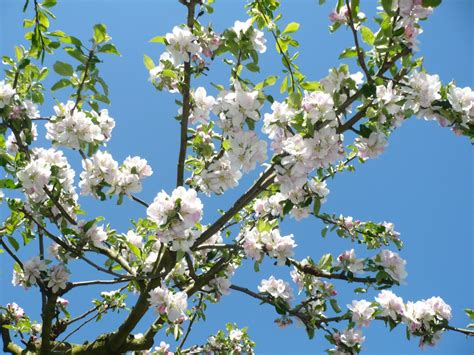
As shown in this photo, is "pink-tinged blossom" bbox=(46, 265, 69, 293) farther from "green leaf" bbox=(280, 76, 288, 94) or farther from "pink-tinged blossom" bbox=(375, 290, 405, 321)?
"pink-tinged blossom" bbox=(375, 290, 405, 321)

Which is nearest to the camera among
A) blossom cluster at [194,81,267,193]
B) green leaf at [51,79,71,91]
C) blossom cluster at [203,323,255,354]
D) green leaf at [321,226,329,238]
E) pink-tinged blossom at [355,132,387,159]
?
blossom cluster at [194,81,267,193]

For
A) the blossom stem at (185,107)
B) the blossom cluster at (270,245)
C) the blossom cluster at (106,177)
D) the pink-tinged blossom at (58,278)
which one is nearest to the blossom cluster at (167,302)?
the blossom cluster at (270,245)

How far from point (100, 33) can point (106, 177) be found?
0.84 meters

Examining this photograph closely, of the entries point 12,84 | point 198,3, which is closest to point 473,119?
point 198,3

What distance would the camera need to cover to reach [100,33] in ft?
8.11

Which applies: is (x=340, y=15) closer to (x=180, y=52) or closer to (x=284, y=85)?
(x=284, y=85)

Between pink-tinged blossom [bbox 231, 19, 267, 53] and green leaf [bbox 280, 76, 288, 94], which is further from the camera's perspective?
green leaf [bbox 280, 76, 288, 94]

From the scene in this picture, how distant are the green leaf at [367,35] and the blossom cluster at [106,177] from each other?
156cm

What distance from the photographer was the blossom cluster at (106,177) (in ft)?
8.50

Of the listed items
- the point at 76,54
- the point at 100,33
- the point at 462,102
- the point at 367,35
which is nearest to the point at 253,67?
the point at 367,35

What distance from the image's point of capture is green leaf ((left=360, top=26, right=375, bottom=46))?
2.30 m

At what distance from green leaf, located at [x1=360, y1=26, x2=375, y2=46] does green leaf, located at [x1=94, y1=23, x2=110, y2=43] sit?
1455 millimetres

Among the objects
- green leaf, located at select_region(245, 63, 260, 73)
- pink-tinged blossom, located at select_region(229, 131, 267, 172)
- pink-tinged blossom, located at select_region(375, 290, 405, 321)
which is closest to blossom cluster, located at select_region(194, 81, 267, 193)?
pink-tinged blossom, located at select_region(229, 131, 267, 172)

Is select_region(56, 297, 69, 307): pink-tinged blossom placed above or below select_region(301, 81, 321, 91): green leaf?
below
